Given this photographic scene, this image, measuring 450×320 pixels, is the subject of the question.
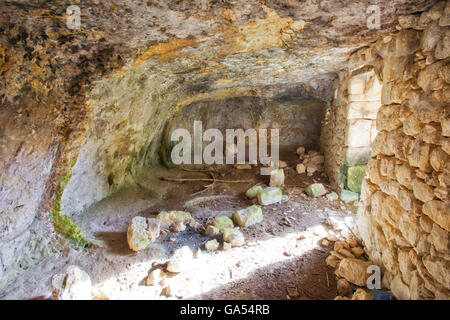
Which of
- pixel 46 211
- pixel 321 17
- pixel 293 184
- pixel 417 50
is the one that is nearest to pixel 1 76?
pixel 46 211

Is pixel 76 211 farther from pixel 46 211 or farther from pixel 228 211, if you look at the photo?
pixel 228 211

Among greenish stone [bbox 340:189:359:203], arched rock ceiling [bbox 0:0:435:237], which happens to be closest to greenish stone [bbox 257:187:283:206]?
greenish stone [bbox 340:189:359:203]

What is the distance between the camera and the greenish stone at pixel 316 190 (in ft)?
11.9

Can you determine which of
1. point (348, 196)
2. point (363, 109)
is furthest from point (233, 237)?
point (363, 109)

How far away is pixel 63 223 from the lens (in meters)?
2.39

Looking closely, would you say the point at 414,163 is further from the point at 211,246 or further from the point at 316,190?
the point at 316,190

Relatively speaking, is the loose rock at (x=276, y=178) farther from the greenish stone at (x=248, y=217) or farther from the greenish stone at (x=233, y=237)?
the greenish stone at (x=233, y=237)

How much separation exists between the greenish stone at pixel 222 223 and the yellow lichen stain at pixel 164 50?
1.83 meters

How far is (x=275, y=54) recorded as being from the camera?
8.42 feet

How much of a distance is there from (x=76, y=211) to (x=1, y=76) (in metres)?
1.71

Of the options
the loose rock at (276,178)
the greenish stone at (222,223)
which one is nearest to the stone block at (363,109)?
the loose rock at (276,178)

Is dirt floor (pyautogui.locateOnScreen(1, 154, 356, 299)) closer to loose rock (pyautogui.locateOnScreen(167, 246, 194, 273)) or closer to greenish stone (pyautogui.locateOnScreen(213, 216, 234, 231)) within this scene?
loose rock (pyautogui.locateOnScreen(167, 246, 194, 273))

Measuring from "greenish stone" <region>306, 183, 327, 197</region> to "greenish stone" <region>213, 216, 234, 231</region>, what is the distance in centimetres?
141

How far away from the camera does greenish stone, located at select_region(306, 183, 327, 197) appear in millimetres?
3617
